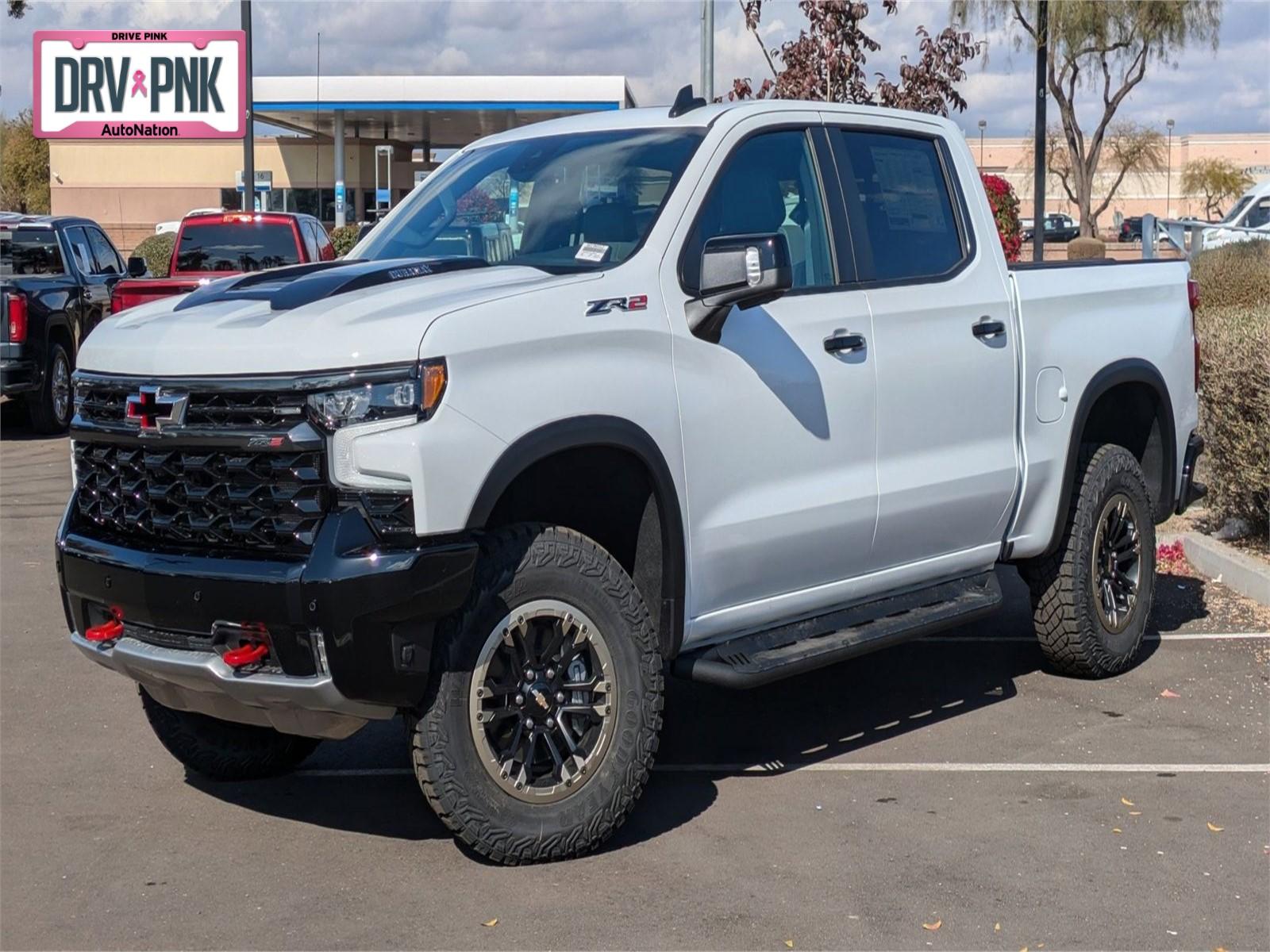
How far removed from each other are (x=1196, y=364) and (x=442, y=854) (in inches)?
177

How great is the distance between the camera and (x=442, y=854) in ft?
16.7

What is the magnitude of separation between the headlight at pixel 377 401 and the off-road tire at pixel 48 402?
12.3 meters

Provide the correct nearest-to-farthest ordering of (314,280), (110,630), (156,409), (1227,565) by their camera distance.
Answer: (156,409)
(110,630)
(314,280)
(1227,565)

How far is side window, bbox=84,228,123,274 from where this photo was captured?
18214 millimetres

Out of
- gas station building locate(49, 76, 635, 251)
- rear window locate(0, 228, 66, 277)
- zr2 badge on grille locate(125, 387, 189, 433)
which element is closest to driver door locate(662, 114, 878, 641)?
zr2 badge on grille locate(125, 387, 189, 433)

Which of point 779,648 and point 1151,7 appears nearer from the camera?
point 779,648

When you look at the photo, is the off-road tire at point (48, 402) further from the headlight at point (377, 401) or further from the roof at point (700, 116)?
the headlight at point (377, 401)

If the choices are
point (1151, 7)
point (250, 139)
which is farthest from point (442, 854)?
point (1151, 7)

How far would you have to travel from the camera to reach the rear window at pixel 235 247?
696 inches

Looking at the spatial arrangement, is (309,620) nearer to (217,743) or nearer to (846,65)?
(217,743)

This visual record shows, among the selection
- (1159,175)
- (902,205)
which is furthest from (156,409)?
(1159,175)

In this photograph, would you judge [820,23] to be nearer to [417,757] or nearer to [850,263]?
[850,263]

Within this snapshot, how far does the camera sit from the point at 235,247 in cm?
1808

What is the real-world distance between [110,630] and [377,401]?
119 cm
